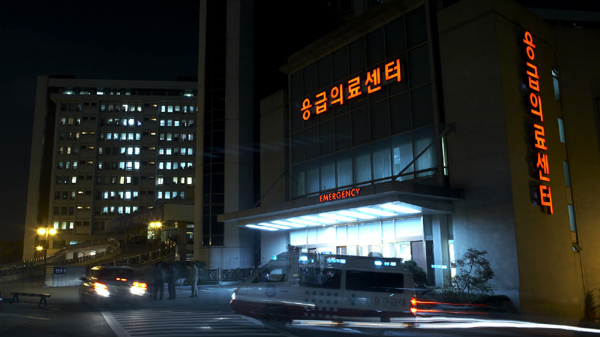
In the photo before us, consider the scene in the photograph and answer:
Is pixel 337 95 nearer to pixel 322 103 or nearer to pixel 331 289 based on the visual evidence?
pixel 322 103

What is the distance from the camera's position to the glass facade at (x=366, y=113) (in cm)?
2527

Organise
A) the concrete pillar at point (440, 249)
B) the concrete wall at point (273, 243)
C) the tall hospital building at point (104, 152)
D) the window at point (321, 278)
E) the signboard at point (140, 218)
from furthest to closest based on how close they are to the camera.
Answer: the tall hospital building at point (104, 152) → the signboard at point (140, 218) → the concrete wall at point (273, 243) → the concrete pillar at point (440, 249) → the window at point (321, 278)

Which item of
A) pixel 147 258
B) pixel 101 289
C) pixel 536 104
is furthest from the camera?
pixel 147 258

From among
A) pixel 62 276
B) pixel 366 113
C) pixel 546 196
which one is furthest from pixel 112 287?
pixel 62 276

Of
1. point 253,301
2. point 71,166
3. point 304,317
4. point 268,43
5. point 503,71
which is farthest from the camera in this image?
point 71,166

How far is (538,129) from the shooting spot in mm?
22312

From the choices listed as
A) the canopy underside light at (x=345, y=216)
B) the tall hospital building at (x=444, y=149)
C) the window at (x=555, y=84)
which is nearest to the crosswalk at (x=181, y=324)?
the tall hospital building at (x=444, y=149)

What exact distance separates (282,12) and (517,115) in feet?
109

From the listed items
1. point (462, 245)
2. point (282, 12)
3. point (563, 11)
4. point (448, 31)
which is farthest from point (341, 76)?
point (282, 12)

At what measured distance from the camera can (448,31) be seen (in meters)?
24.1

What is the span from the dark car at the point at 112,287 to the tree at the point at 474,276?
13.1 meters

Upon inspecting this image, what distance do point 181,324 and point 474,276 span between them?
13.1 meters

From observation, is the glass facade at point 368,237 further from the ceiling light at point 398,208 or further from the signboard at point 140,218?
the signboard at point 140,218

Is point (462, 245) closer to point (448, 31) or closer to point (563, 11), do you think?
point (448, 31)
